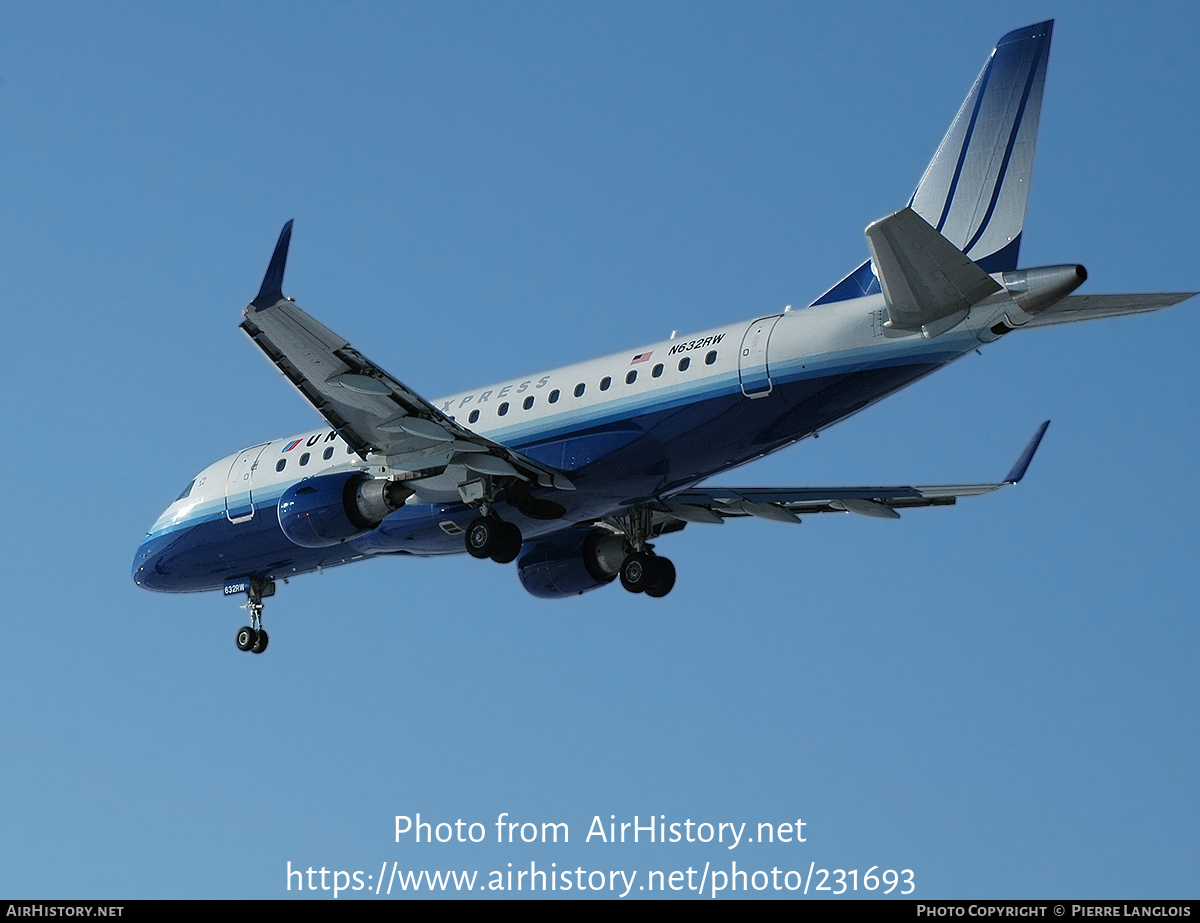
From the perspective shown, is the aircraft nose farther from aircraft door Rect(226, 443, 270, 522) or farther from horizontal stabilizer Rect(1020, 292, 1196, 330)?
horizontal stabilizer Rect(1020, 292, 1196, 330)

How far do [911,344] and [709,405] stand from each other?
3768 millimetres

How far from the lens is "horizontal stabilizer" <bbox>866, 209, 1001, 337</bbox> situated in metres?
25.3

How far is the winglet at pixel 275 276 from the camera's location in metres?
27.6

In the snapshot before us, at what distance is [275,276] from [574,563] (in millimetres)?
11631

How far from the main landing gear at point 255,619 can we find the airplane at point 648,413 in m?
0.63

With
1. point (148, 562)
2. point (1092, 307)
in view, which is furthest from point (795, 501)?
point (148, 562)

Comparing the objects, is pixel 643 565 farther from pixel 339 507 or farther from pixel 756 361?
pixel 756 361

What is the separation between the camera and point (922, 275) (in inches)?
1038

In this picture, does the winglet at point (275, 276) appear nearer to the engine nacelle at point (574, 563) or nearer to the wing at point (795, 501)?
the wing at point (795, 501)

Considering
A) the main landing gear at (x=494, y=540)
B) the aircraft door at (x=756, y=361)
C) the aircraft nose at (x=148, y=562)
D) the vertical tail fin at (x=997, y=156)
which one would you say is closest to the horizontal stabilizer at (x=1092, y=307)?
the vertical tail fin at (x=997, y=156)

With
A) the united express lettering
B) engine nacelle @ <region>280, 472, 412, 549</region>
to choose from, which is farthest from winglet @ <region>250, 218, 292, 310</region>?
the united express lettering

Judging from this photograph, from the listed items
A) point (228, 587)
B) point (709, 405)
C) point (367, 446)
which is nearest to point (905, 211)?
point (709, 405)
